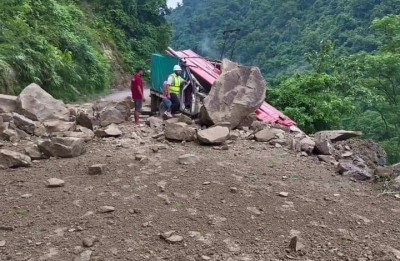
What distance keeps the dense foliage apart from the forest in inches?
195

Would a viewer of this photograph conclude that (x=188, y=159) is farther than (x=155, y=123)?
No

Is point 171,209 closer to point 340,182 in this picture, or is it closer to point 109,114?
point 340,182

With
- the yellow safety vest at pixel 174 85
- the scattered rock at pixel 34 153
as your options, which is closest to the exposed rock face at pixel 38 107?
the scattered rock at pixel 34 153

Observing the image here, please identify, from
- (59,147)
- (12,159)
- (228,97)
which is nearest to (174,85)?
(228,97)

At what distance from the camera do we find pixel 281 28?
55281 millimetres

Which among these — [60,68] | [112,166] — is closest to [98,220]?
[112,166]

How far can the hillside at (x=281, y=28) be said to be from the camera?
37997mm

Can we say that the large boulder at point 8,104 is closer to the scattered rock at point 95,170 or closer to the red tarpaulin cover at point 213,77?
the scattered rock at point 95,170

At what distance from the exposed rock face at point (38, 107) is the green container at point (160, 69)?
3.49 meters

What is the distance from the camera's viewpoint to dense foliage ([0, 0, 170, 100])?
453 inches

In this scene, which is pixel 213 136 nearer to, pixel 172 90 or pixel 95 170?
pixel 95 170

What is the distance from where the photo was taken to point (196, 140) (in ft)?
26.3

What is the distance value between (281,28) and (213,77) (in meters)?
45.4

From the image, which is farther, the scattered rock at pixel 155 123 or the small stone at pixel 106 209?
the scattered rock at pixel 155 123
